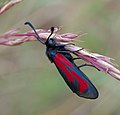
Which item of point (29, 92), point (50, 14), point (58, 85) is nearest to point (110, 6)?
point (50, 14)

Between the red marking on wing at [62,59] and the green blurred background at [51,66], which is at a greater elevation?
the green blurred background at [51,66]

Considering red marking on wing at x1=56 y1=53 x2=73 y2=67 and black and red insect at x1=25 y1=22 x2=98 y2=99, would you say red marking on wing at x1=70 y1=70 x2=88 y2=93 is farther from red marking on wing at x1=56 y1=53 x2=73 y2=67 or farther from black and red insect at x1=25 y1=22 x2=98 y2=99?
red marking on wing at x1=56 y1=53 x2=73 y2=67

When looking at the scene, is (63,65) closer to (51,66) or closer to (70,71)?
(70,71)

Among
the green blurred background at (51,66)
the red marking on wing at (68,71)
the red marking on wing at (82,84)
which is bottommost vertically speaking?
the red marking on wing at (82,84)

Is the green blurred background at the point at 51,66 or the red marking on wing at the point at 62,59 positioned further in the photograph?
the green blurred background at the point at 51,66

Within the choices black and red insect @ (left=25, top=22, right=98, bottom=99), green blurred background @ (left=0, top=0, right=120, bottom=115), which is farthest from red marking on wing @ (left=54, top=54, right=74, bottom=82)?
green blurred background @ (left=0, top=0, right=120, bottom=115)

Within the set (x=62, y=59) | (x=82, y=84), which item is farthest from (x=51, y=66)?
(x=82, y=84)

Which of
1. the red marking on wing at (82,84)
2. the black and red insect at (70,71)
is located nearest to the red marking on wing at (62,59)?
the black and red insect at (70,71)

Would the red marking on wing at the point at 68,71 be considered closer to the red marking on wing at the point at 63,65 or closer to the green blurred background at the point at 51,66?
the red marking on wing at the point at 63,65
